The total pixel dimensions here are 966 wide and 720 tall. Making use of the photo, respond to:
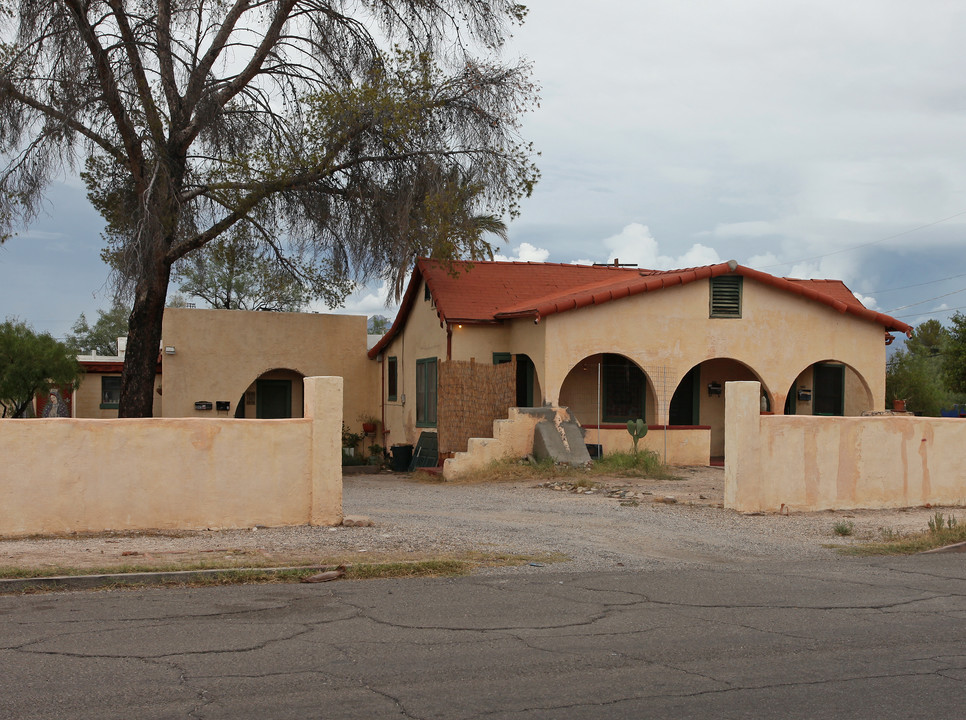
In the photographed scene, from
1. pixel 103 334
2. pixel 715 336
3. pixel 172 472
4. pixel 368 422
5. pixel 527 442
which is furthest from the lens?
pixel 103 334

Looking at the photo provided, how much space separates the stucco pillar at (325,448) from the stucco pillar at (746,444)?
5676 mm

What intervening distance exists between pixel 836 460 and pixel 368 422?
1667 centimetres

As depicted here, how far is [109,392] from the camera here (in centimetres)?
3152

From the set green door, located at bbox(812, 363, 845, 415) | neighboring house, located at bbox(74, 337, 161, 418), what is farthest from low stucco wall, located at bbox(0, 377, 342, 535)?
neighboring house, located at bbox(74, 337, 161, 418)

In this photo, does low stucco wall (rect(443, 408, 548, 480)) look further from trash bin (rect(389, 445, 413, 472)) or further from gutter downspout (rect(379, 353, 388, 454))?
gutter downspout (rect(379, 353, 388, 454))

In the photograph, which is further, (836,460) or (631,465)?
(631,465)

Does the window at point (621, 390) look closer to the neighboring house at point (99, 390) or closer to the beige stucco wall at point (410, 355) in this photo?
the beige stucco wall at point (410, 355)

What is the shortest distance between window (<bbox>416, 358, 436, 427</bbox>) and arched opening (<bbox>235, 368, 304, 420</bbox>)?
20.2ft

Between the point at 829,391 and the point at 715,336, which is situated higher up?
the point at 715,336

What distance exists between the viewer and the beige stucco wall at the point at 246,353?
86.3 feet

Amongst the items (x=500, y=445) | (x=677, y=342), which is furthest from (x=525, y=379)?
(x=500, y=445)

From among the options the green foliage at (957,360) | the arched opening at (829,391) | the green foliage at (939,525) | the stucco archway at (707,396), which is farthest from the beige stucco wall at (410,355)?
the green foliage at (957,360)

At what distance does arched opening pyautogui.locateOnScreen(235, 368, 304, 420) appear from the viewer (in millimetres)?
29672

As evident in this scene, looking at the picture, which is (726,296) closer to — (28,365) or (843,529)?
(843,529)
